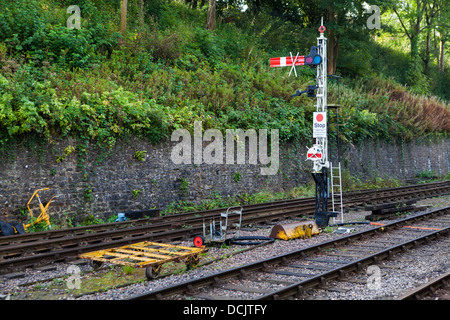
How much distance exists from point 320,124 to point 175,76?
9621 mm

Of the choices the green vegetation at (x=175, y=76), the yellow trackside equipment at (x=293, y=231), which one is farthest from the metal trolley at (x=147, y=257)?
the green vegetation at (x=175, y=76)

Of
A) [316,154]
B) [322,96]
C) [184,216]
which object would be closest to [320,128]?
[316,154]

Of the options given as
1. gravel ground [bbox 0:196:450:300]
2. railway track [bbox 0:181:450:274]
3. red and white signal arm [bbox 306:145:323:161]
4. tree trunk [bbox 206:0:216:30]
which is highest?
tree trunk [bbox 206:0:216:30]

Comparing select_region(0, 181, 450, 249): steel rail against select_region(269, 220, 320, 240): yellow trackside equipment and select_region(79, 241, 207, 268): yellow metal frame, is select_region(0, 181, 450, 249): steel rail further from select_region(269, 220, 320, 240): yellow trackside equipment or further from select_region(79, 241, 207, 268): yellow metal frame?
select_region(269, 220, 320, 240): yellow trackside equipment

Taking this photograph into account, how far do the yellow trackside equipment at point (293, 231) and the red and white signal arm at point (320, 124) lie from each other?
283 cm

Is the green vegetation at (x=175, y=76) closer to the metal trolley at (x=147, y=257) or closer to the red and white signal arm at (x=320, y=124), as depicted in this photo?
the metal trolley at (x=147, y=257)

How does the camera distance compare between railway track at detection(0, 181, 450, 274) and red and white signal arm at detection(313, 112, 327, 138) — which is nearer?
railway track at detection(0, 181, 450, 274)

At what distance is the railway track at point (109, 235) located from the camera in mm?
8992

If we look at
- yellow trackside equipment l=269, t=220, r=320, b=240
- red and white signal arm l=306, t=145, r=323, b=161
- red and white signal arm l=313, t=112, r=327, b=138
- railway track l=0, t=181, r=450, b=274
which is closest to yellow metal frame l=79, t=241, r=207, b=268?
railway track l=0, t=181, r=450, b=274

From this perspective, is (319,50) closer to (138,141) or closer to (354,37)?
(138,141)

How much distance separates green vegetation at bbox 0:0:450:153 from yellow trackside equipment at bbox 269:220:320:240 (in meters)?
6.71

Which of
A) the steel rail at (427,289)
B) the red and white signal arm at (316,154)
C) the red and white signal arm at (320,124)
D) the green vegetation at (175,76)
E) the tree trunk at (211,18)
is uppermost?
the tree trunk at (211,18)

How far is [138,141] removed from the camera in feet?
50.4

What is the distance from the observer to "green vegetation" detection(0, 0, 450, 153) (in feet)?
45.6
